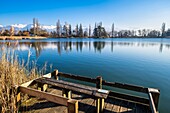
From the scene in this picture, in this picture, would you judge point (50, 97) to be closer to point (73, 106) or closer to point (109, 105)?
point (73, 106)

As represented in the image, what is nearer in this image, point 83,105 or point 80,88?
point 80,88

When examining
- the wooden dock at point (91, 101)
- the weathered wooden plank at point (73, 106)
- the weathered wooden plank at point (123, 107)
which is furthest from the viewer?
the weathered wooden plank at point (123, 107)

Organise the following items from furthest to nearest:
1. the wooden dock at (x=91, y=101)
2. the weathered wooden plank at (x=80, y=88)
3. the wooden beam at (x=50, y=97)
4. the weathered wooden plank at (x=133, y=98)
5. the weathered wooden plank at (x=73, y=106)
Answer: the weathered wooden plank at (x=133, y=98), the wooden dock at (x=91, y=101), the weathered wooden plank at (x=80, y=88), the wooden beam at (x=50, y=97), the weathered wooden plank at (x=73, y=106)

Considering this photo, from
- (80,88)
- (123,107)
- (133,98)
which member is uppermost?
(80,88)

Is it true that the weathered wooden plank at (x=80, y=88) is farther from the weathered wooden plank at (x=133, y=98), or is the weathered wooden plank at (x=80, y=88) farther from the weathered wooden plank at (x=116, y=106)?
the weathered wooden plank at (x=133, y=98)

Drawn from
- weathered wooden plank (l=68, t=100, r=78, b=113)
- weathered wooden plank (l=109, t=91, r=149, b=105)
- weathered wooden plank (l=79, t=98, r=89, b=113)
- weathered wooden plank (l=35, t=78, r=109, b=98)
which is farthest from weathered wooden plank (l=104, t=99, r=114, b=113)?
weathered wooden plank (l=68, t=100, r=78, b=113)

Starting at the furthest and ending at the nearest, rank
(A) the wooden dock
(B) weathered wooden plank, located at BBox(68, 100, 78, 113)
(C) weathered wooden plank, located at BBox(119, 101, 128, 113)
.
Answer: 1. (C) weathered wooden plank, located at BBox(119, 101, 128, 113)
2. (A) the wooden dock
3. (B) weathered wooden plank, located at BBox(68, 100, 78, 113)

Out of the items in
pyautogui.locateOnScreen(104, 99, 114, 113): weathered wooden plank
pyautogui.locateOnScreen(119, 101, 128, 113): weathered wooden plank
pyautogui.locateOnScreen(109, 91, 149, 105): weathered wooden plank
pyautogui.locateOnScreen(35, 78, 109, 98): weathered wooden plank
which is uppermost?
pyautogui.locateOnScreen(35, 78, 109, 98): weathered wooden plank

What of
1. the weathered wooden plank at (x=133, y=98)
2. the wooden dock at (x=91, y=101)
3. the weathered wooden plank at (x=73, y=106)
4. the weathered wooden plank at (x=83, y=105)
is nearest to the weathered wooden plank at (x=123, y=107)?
the wooden dock at (x=91, y=101)

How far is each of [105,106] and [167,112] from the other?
2.17 meters

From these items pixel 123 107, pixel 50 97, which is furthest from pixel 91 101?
pixel 50 97

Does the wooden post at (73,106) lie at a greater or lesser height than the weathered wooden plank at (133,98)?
greater

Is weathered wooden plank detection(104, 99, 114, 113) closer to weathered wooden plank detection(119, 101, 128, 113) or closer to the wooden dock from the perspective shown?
the wooden dock

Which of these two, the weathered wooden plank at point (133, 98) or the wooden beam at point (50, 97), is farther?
the weathered wooden plank at point (133, 98)
